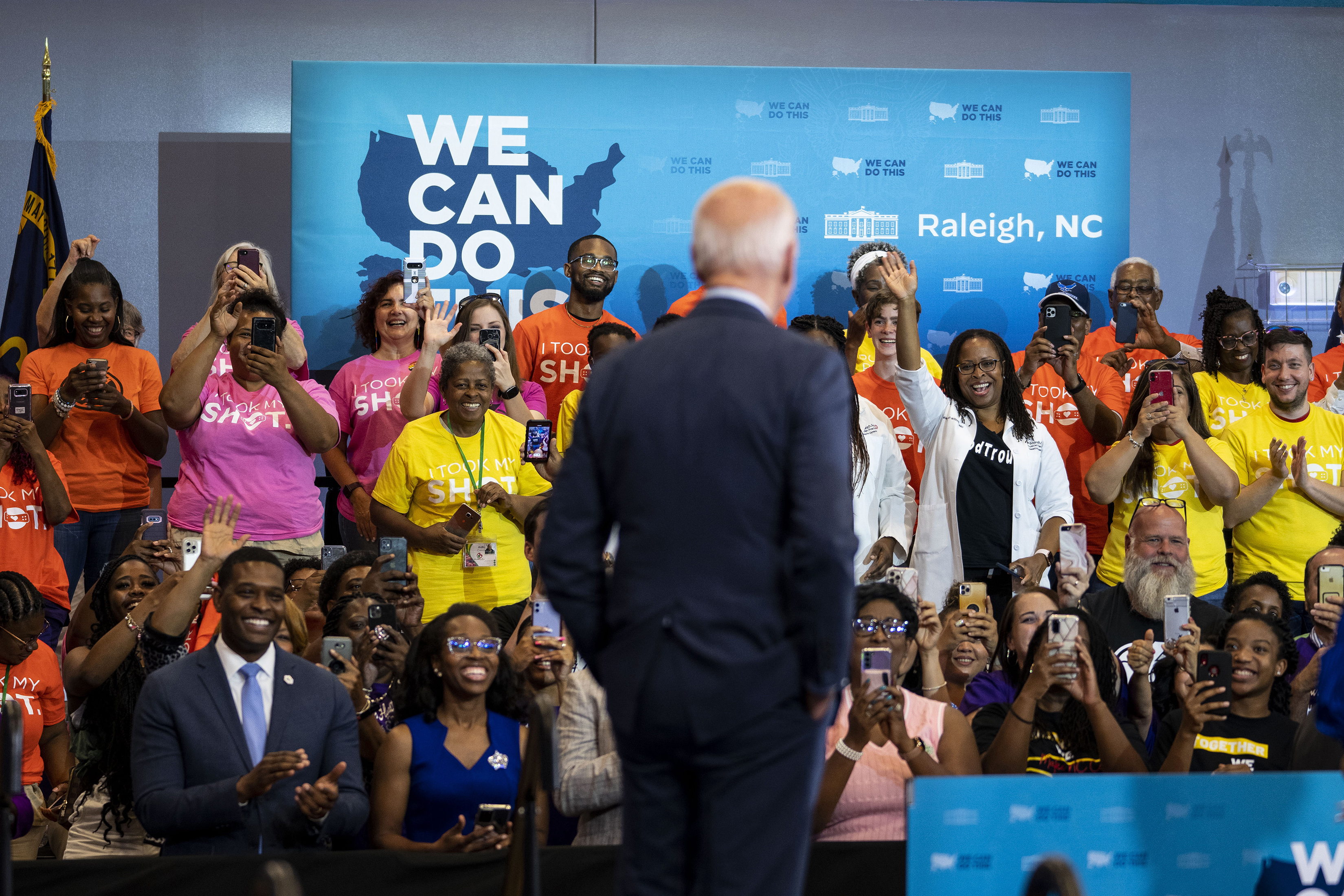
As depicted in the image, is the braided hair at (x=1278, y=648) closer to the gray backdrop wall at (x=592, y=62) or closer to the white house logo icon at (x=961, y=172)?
the white house logo icon at (x=961, y=172)

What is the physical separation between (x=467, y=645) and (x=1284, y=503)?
3630 mm

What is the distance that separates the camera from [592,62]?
28.6 feet

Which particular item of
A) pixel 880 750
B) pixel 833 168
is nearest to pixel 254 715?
pixel 880 750

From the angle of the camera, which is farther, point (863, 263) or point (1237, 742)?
point (863, 263)

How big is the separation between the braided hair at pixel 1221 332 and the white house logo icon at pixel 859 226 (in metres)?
1.98

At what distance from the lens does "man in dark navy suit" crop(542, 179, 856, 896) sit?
6.50ft

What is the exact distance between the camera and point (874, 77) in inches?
311

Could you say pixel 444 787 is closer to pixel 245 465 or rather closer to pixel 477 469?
pixel 477 469

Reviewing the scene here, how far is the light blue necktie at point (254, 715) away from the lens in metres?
3.63

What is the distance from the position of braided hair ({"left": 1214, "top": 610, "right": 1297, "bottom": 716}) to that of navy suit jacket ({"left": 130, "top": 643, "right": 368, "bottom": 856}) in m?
2.49

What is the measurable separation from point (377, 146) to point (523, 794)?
5.75 m

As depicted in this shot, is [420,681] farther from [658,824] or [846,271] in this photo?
[846,271]

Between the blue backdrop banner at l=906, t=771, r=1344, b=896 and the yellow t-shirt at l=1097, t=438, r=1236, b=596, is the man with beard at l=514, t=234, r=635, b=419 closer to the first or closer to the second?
the yellow t-shirt at l=1097, t=438, r=1236, b=596

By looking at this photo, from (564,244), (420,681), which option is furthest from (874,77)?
(420,681)
